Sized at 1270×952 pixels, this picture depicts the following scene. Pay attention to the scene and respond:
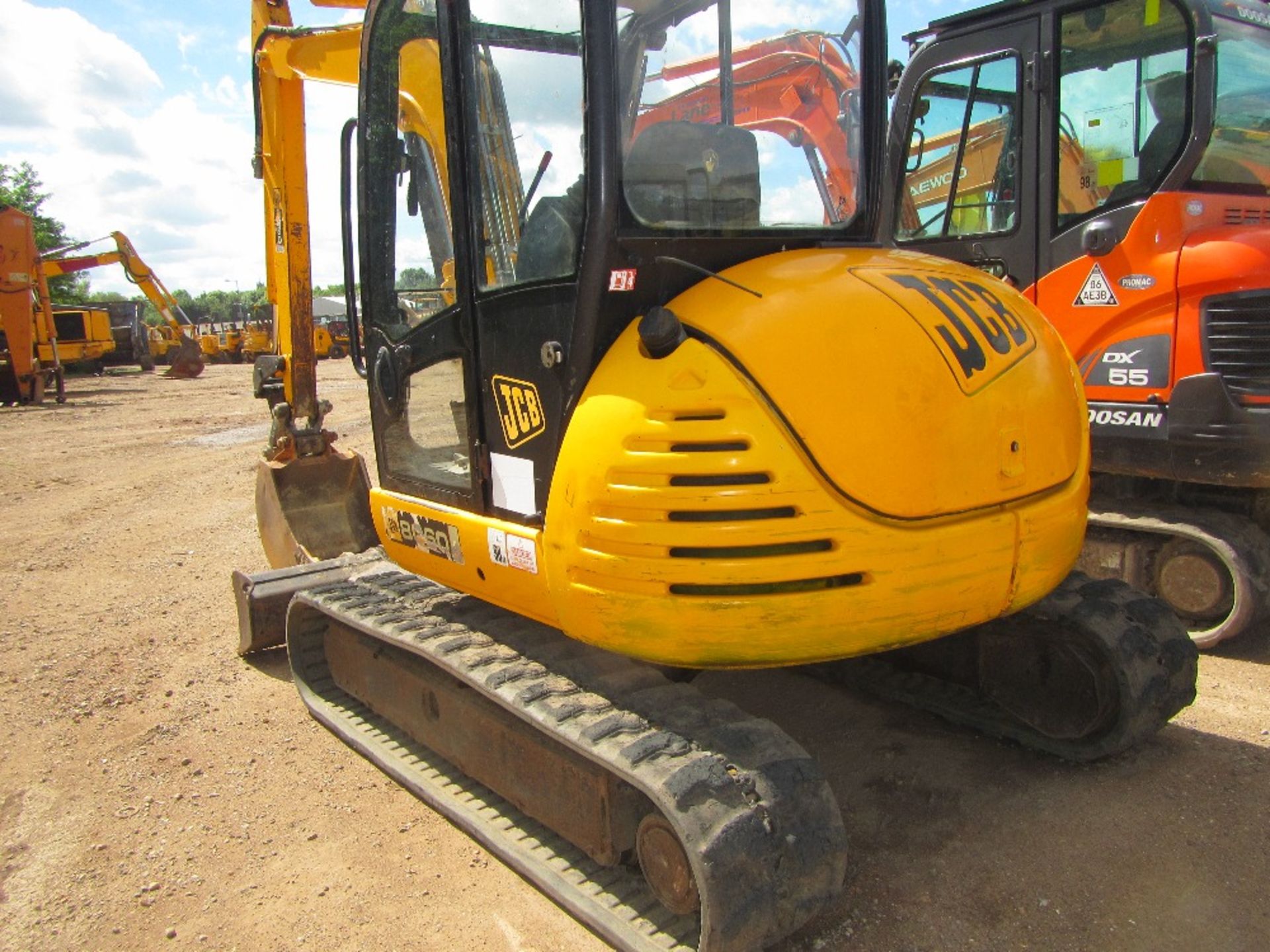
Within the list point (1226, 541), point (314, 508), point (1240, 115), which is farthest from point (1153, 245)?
point (314, 508)

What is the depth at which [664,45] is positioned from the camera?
2.84m

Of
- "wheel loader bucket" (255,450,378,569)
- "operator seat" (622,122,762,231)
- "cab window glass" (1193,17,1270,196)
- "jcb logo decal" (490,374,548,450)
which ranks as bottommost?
"wheel loader bucket" (255,450,378,569)

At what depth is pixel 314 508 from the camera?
5871mm

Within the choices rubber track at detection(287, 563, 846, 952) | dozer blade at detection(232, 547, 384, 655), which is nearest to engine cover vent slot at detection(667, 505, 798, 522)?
rubber track at detection(287, 563, 846, 952)

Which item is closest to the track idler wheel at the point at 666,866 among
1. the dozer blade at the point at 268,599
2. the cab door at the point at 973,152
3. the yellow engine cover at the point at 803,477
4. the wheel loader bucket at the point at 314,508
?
the yellow engine cover at the point at 803,477

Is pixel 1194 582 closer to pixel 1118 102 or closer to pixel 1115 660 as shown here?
pixel 1115 660

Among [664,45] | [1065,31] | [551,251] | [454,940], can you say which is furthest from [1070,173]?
[454,940]

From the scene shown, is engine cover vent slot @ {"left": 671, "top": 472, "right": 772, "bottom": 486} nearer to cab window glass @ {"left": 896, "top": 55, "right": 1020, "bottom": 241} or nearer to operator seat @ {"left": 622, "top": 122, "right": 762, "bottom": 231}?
operator seat @ {"left": 622, "top": 122, "right": 762, "bottom": 231}

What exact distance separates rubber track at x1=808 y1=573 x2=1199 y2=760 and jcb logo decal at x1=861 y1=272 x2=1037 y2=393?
1.01 meters

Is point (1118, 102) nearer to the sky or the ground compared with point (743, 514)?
nearer to the sky

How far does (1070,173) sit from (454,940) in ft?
14.3

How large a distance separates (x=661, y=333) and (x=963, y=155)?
11.8 feet

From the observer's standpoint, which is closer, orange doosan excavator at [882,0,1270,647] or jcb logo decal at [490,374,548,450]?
jcb logo decal at [490,374,548,450]

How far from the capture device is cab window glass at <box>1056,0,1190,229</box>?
15.1ft
